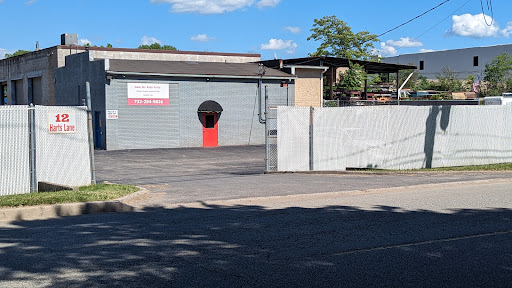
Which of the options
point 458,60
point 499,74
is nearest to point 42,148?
point 499,74

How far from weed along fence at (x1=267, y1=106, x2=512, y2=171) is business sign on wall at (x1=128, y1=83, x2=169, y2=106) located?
55.8 ft

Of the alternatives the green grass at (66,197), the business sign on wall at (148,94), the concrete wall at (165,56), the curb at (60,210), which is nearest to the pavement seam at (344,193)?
the curb at (60,210)

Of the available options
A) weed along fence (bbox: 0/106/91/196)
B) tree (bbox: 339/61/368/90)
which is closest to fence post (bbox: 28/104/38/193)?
weed along fence (bbox: 0/106/91/196)

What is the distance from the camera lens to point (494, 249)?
8.05m

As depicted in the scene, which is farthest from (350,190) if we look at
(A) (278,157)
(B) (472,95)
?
(B) (472,95)

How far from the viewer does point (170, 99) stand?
3706cm

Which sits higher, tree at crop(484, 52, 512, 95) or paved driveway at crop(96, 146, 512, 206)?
tree at crop(484, 52, 512, 95)

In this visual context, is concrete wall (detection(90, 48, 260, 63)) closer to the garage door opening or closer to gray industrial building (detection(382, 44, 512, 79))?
the garage door opening

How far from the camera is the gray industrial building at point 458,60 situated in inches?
3221

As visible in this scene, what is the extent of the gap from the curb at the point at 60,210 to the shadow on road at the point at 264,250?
47cm

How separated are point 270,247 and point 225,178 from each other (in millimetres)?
10071

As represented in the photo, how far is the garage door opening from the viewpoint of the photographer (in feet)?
125

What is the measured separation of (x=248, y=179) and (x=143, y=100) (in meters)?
19.9

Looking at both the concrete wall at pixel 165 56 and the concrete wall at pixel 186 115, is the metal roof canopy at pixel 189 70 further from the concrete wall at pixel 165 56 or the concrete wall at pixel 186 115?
the concrete wall at pixel 165 56
